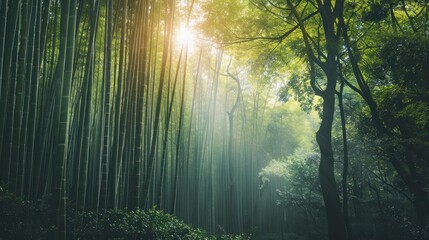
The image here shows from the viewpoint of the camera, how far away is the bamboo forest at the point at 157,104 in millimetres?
2621

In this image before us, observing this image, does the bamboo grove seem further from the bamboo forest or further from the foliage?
the foliage

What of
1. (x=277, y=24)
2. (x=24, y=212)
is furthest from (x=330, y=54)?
(x=24, y=212)

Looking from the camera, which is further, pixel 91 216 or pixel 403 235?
pixel 403 235

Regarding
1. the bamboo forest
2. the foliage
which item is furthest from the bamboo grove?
the foliage

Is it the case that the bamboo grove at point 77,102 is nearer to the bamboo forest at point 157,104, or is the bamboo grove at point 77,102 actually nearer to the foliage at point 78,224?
the bamboo forest at point 157,104

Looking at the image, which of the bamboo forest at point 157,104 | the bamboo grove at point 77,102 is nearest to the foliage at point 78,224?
the bamboo forest at point 157,104

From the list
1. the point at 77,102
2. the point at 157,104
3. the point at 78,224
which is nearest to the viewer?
the point at 78,224

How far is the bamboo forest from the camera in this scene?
2621 millimetres

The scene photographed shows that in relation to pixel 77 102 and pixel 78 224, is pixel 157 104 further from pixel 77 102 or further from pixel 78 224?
pixel 78 224

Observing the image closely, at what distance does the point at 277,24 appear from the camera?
5422 mm

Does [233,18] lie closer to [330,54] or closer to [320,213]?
[330,54]

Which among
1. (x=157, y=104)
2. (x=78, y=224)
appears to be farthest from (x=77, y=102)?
(x=78, y=224)

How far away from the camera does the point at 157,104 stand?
3.62 m

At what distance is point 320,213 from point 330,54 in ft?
28.7
